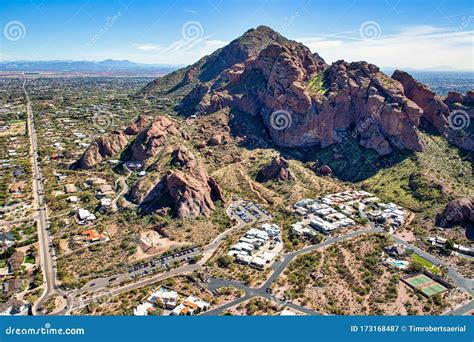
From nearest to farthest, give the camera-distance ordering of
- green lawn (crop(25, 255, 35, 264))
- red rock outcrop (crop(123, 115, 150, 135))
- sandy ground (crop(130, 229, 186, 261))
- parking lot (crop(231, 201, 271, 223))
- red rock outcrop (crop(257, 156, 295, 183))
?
1. green lawn (crop(25, 255, 35, 264))
2. sandy ground (crop(130, 229, 186, 261))
3. parking lot (crop(231, 201, 271, 223))
4. red rock outcrop (crop(257, 156, 295, 183))
5. red rock outcrop (crop(123, 115, 150, 135))

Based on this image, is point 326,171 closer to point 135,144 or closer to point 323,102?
point 323,102

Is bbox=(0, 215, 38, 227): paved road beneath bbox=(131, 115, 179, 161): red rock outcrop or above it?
beneath

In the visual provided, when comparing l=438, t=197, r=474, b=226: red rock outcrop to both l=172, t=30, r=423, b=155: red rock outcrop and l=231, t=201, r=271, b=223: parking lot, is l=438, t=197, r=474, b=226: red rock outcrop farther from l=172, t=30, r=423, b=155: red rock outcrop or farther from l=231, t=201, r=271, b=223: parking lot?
l=231, t=201, r=271, b=223: parking lot

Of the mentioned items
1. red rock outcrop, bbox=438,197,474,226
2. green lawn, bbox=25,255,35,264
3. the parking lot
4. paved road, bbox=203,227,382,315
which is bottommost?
paved road, bbox=203,227,382,315

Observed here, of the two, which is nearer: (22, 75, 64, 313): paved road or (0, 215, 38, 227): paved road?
(22, 75, 64, 313): paved road

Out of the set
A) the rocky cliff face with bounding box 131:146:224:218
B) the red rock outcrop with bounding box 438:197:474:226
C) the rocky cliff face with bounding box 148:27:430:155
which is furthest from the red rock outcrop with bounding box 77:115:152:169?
the red rock outcrop with bounding box 438:197:474:226

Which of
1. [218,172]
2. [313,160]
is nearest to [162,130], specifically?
[218,172]

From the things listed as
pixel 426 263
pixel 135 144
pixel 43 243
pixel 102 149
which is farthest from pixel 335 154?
pixel 43 243

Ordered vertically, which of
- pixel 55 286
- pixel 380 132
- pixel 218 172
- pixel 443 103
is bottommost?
pixel 55 286

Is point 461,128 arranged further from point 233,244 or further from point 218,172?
point 233,244
